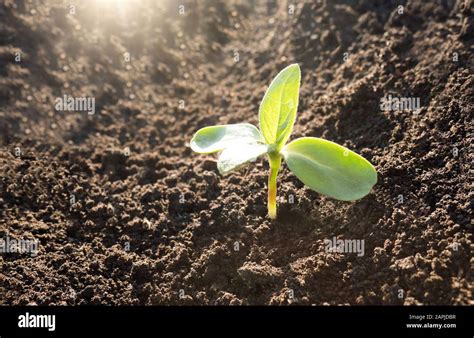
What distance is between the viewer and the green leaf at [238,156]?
5.68 ft

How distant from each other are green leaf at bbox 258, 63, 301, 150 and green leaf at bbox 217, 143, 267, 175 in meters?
0.07

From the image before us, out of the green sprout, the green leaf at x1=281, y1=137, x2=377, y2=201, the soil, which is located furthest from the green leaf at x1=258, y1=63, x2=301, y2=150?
the soil

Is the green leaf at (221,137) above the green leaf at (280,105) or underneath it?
underneath

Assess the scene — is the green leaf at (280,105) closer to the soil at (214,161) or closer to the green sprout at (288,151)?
the green sprout at (288,151)

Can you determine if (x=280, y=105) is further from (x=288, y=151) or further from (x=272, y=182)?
(x=272, y=182)

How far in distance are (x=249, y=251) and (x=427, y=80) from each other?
43.1 inches

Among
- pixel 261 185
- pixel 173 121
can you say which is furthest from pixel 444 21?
pixel 173 121

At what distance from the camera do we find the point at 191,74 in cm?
333

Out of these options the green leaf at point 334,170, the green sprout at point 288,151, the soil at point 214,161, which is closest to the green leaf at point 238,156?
the green sprout at point 288,151

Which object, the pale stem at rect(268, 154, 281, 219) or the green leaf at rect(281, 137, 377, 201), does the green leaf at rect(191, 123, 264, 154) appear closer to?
the pale stem at rect(268, 154, 281, 219)

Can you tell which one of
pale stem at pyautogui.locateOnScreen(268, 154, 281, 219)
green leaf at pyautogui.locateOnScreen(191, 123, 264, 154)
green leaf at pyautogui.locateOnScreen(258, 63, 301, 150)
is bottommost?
pale stem at pyautogui.locateOnScreen(268, 154, 281, 219)

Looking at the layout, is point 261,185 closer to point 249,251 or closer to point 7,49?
point 249,251

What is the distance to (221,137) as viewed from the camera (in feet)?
6.40

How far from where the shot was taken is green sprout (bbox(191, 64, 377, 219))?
179 cm
